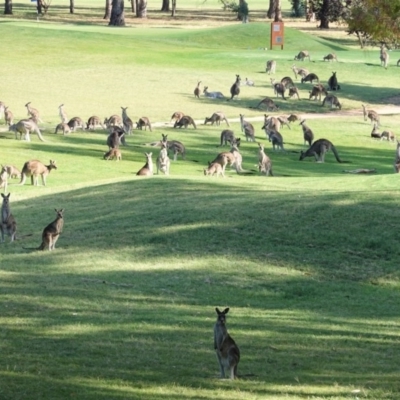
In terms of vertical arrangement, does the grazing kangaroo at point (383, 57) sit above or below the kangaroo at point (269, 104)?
above

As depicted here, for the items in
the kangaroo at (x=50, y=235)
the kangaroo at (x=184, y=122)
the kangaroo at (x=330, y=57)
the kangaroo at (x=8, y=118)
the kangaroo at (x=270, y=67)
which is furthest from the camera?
the kangaroo at (x=330, y=57)

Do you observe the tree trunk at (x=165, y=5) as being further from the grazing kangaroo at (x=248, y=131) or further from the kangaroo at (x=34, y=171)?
the kangaroo at (x=34, y=171)

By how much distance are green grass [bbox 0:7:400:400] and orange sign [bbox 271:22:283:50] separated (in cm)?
3909

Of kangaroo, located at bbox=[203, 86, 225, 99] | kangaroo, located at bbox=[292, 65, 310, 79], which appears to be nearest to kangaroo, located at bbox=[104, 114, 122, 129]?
kangaroo, located at bbox=[203, 86, 225, 99]

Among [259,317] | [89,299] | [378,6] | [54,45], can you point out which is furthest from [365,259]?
[54,45]

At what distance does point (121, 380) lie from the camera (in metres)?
10.8

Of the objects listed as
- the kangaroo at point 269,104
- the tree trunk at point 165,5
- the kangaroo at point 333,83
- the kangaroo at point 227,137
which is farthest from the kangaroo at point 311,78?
the tree trunk at point 165,5

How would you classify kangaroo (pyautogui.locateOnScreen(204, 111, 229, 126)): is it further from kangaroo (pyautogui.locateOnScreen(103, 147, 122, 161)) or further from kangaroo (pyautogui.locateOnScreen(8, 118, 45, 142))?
kangaroo (pyautogui.locateOnScreen(103, 147, 122, 161))

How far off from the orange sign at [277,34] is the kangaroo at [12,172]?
→ 47.5 m

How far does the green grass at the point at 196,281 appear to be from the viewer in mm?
11125

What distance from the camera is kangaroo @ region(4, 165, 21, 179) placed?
29.4 metres

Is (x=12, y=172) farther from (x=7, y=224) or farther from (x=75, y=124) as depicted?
(x=75, y=124)

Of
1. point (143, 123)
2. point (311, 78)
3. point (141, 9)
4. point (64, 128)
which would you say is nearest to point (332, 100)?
point (311, 78)

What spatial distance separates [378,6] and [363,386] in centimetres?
3205
